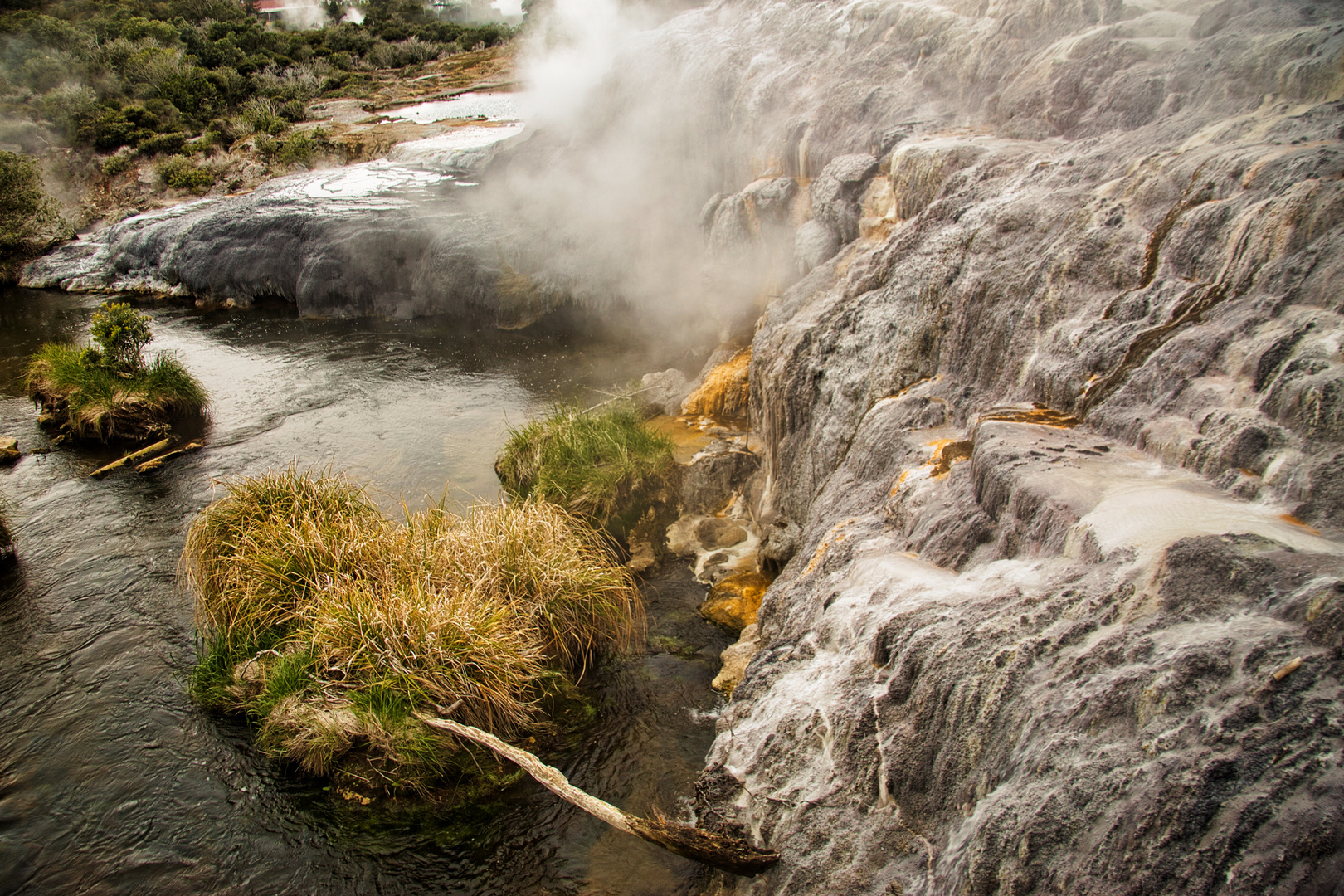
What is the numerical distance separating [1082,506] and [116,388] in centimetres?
1348

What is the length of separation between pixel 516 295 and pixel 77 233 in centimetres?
1856

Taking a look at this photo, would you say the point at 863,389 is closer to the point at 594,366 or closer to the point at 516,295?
the point at 594,366

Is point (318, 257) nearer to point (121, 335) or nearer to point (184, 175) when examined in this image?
point (121, 335)

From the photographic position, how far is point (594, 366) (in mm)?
15133

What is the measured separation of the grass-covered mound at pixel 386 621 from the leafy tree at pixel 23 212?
23.9 metres

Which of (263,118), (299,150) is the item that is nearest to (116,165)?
(263,118)

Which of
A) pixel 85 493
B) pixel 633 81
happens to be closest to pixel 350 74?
pixel 633 81

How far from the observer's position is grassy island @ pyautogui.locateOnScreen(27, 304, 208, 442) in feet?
37.4

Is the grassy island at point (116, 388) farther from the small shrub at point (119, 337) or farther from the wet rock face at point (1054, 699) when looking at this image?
the wet rock face at point (1054, 699)

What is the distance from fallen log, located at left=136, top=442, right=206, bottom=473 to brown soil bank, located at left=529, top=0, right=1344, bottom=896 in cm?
A: 888

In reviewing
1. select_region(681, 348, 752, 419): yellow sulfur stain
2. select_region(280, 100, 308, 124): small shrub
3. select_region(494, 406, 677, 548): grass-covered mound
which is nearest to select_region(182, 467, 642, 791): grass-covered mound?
select_region(494, 406, 677, 548): grass-covered mound

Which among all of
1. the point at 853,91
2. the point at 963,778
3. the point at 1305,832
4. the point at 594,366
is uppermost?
the point at 853,91

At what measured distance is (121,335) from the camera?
37.9 ft

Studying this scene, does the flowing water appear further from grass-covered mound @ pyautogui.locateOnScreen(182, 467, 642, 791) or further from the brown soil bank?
the brown soil bank
